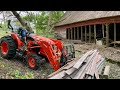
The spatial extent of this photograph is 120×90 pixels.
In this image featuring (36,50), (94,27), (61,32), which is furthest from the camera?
(61,32)

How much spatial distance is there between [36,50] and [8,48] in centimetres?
128

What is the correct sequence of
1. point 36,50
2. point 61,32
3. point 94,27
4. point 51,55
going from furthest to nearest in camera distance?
point 61,32
point 94,27
point 36,50
point 51,55

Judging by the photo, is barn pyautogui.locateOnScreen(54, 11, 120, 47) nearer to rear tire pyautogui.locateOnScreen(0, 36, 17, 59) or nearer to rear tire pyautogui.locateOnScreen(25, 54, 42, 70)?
Answer: rear tire pyautogui.locateOnScreen(0, 36, 17, 59)

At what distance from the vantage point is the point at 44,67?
9.59 meters

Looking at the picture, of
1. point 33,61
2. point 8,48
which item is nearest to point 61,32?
point 8,48

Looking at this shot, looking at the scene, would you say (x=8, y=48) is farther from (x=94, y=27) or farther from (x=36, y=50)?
(x=94, y=27)

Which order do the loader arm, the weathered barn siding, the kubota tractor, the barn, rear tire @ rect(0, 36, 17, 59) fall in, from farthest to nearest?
the weathered barn siding
the barn
rear tire @ rect(0, 36, 17, 59)
the kubota tractor
the loader arm

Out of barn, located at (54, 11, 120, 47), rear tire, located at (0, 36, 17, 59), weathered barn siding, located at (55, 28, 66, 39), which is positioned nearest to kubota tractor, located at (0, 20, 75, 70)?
rear tire, located at (0, 36, 17, 59)

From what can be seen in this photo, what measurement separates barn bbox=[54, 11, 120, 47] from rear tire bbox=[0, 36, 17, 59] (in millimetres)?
10936

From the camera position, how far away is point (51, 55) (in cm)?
866

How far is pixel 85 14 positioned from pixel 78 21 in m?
1.11

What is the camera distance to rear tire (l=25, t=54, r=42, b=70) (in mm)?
8789
